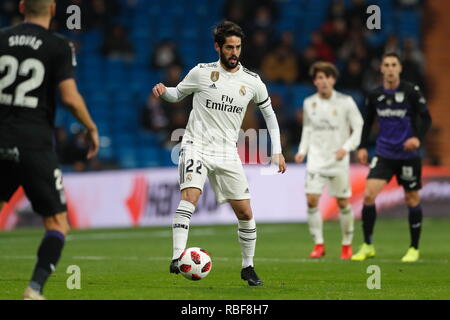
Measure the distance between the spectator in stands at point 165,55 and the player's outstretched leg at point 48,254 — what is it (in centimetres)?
1527

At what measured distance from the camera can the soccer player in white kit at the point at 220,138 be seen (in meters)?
9.34

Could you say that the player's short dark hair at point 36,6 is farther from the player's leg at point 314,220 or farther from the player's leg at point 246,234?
the player's leg at point 314,220

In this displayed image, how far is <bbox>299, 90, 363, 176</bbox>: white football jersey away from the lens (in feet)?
44.8

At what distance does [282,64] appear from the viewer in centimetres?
2281

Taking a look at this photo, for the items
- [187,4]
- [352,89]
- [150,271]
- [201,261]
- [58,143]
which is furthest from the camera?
[187,4]

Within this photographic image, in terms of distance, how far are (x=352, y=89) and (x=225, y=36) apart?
12.7 m

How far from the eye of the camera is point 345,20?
915 inches

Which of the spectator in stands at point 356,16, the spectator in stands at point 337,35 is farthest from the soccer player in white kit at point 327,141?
the spectator in stands at point 356,16

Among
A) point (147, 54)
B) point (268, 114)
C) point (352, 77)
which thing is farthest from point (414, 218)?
point (147, 54)

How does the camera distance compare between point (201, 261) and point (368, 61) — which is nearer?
point (201, 261)

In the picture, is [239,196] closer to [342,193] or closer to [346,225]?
Result: [346,225]
